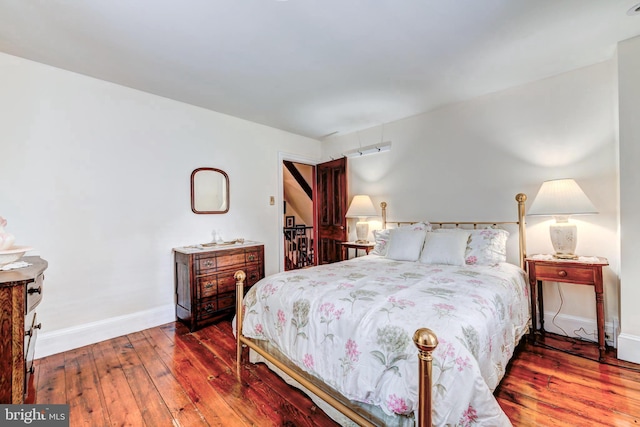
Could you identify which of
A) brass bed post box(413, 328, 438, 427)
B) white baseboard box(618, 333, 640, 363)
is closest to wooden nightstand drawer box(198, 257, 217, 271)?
brass bed post box(413, 328, 438, 427)

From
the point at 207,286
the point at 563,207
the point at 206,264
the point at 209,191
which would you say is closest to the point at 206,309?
the point at 207,286

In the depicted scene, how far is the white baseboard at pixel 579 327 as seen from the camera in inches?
92.7

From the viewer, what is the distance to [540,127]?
2732 millimetres

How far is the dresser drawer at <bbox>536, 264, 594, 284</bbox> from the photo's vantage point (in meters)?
2.19

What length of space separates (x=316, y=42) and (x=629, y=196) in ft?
8.77

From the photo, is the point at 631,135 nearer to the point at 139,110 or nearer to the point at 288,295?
the point at 288,295

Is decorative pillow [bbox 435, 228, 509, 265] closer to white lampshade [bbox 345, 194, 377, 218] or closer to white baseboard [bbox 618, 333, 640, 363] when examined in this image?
white baseboard [bbox 618, 333, 640, 363]

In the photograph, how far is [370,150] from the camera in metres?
3.98

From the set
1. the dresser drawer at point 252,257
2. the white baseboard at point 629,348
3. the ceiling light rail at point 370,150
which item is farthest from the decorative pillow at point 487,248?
the dresser drawer at point 252,257

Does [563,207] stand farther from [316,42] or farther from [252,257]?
[252,257]

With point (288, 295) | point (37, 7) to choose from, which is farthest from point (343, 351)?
point (37, 7)

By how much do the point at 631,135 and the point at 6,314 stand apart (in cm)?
396

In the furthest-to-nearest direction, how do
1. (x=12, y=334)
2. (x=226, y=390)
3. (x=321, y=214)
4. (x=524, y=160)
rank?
1. (x=321, y=214)
2. (x=524, y=160)
3. (x=226, y=390)
4. (x=12, y=334)

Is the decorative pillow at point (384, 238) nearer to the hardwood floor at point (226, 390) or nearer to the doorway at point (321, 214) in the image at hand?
the doorway at point (321, 214)
